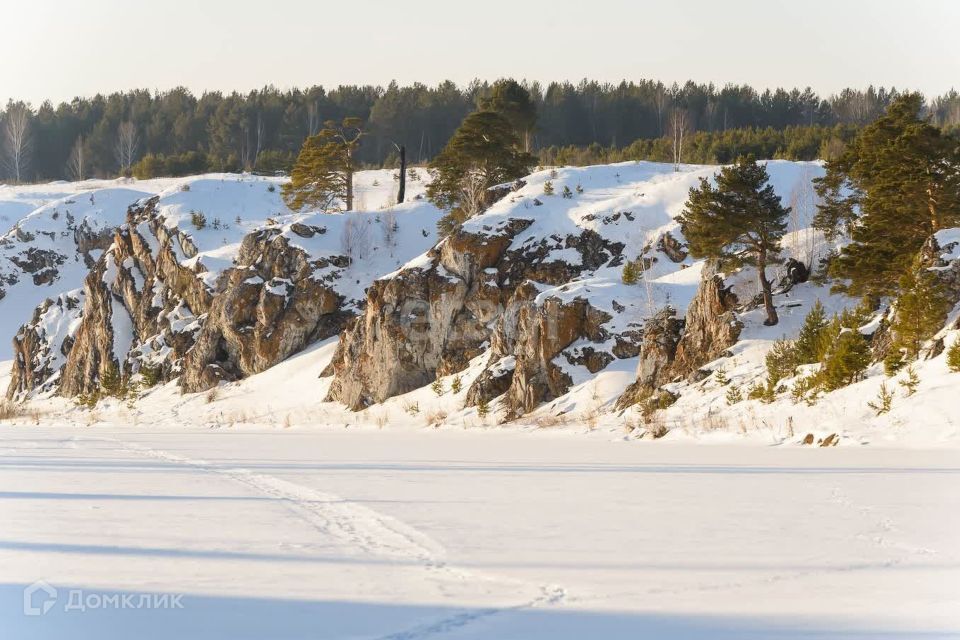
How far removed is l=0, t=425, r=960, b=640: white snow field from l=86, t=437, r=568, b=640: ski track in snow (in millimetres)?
32

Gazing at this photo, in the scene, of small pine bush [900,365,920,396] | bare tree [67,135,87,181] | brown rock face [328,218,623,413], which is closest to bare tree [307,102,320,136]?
bare tree [67,135,87,181]

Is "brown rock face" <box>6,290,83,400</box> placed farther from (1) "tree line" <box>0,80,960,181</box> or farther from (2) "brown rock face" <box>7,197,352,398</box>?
(1) "tree line" <box>0,80,960,181</box>

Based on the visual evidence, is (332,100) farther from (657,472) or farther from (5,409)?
(657,472)

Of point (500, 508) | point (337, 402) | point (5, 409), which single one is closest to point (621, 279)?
point (337, 402)

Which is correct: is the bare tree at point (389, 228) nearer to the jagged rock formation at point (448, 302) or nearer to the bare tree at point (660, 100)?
the jagged rock formation at point (448, 302)

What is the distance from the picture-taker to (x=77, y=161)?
10862 centimetres

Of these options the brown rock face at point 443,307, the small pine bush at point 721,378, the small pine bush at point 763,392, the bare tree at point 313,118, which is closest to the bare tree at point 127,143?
the bare tree at point 313,118

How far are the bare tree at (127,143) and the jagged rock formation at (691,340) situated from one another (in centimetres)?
9126

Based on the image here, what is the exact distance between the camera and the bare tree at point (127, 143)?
349 ft

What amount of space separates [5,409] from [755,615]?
51433mm

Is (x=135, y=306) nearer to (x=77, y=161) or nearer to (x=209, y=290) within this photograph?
(x=209, y=290)

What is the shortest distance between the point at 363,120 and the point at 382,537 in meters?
87.0

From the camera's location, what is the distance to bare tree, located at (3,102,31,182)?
107137mm

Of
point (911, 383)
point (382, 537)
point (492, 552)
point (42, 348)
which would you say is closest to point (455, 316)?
point (911, 383)
